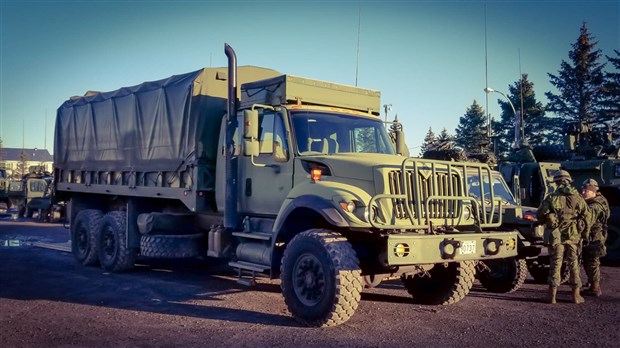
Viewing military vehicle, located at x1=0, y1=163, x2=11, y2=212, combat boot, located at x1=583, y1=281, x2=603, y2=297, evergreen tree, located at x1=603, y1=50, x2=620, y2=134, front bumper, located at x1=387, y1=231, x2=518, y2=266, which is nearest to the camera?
front bumper, located at x1=387, y1=231, x2=518, y2=266

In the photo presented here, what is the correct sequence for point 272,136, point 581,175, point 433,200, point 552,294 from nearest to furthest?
point 433,200 → point 272,136 → point 552,294 → point 581,175

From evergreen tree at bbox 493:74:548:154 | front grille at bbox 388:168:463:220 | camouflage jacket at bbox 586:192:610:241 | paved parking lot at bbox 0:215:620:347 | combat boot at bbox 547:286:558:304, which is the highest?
evergreen tree at bbox 493:74:548:154

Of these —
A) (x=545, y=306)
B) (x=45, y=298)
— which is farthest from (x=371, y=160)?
(x=45, y=298)

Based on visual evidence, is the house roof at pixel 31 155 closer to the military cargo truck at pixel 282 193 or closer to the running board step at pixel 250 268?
the military cargo truck at pixel 282 193

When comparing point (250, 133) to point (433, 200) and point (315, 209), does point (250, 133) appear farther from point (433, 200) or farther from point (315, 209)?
point (433, 200)

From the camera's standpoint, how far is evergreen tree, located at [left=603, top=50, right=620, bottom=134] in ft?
120

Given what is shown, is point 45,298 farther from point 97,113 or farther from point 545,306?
point 545,306

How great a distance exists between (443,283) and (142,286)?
472 centimetres

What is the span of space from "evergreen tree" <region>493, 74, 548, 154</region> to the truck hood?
3674 centimetres

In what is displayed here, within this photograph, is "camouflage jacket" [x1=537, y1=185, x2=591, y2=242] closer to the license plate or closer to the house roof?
the license plate

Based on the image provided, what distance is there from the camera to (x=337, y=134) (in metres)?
7.86

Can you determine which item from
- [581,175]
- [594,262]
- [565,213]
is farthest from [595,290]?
[581,175]

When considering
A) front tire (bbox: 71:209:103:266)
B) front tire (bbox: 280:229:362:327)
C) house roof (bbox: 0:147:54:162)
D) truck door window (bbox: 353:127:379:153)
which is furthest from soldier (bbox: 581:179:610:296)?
house roof (bbox: 0:147:54:162)

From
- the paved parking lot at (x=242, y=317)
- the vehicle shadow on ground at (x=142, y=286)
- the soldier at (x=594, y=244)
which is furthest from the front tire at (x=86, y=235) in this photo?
the soldier at (x=594, y=244)
